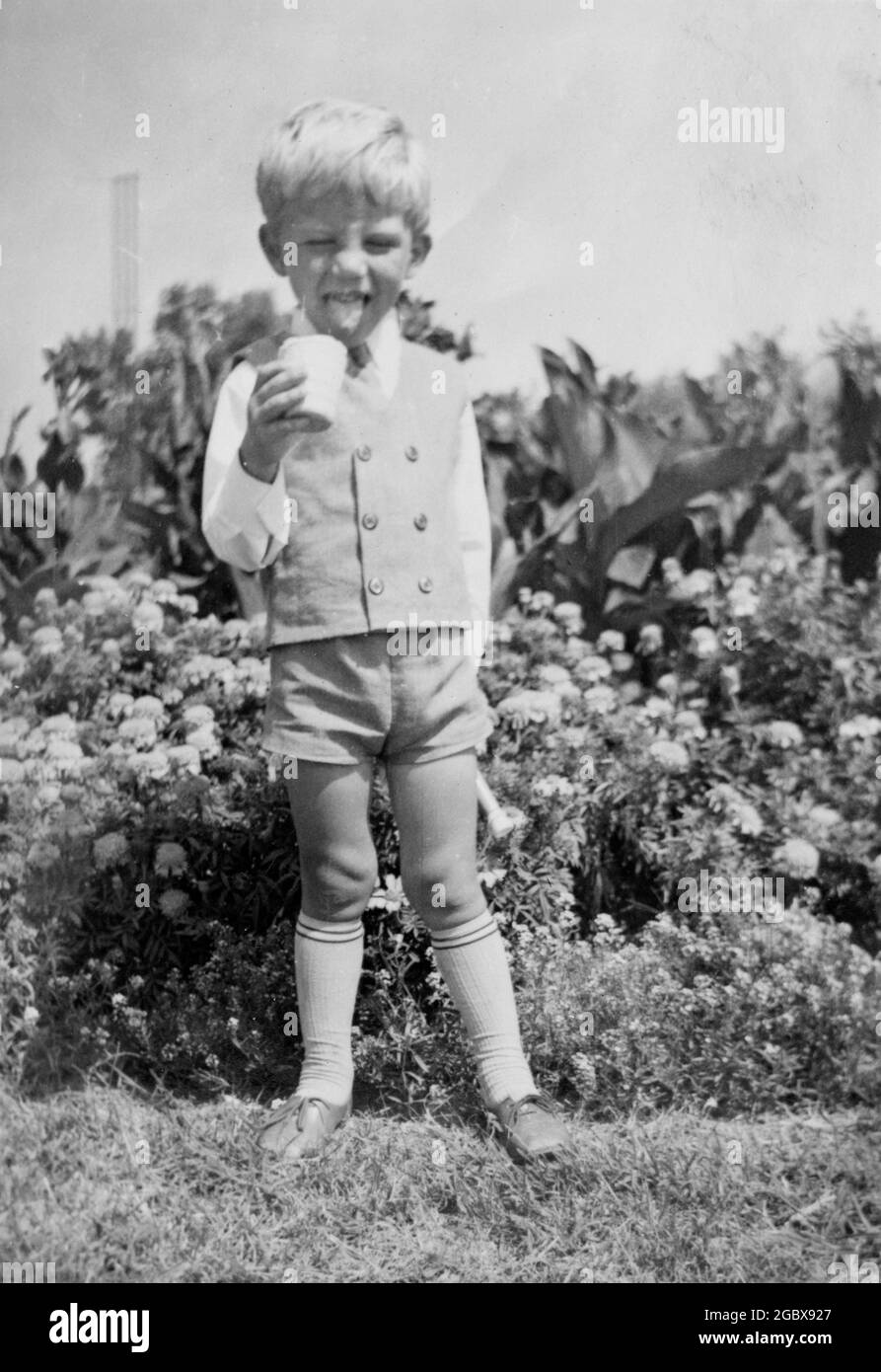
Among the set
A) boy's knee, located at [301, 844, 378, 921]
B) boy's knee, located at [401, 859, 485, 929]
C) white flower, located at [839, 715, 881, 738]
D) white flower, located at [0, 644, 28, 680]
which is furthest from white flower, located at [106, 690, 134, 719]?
white flower, located at [839, 715, 881, 738]

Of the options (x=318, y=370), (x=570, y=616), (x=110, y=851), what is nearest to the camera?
(x=318, y=370)

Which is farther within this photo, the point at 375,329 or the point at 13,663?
the point at 13,663

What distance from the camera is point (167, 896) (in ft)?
9.61

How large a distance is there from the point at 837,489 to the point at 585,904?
1.21 metres

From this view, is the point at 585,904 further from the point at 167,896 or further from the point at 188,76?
the point at 188,76

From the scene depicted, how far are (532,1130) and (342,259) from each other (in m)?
1.45

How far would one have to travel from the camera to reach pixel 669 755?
3.10 m

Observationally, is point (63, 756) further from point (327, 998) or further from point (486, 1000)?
point (486, 1000)

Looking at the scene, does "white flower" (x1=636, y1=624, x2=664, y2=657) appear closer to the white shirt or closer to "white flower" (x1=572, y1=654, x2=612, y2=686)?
"white flower" (x1=572, y1=654, x2=612, y2=686)

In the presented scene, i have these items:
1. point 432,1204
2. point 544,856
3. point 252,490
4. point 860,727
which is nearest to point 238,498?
point 252,490

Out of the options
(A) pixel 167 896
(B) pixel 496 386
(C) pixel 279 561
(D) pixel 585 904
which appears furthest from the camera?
(B) pixel 496 386

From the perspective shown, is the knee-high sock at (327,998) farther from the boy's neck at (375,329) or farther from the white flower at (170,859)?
the boy's neck at (375,329)

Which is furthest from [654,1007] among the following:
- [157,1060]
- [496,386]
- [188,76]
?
[188,76]

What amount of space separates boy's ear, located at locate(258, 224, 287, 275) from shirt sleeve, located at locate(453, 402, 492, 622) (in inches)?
15.8
